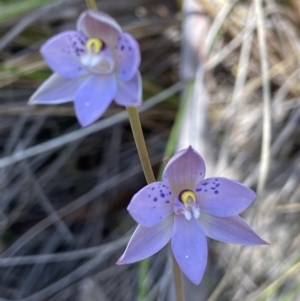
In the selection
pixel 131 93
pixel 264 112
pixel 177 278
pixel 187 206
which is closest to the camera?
pixel 131 93

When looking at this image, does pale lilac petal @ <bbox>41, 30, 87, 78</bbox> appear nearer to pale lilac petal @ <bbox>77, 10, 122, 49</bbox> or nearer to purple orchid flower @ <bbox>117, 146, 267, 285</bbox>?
pale lilac petal @ <bbox>77, 10, 122, 49</bbox>

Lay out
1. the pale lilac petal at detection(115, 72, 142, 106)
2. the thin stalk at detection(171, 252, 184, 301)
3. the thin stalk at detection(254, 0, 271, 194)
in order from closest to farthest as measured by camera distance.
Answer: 1. the pale lilac petal at detection(115, 72, 142, 106)
2. the thin stalk at detection(171, 252, 184, 301)
3. the thin stalk at detection(254, 0, 271, 194)

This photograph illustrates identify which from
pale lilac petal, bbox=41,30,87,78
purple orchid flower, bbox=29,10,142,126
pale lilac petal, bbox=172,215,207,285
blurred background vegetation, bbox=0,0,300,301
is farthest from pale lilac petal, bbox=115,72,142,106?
blurred background vegetation, bbox=0,0,300,301

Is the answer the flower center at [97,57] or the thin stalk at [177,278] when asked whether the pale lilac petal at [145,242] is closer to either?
the thin stalk at [177,278]

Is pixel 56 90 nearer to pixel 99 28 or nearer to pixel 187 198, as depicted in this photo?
pixel 99 28

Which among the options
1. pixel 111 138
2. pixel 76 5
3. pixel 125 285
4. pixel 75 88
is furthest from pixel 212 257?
pixel 76 5

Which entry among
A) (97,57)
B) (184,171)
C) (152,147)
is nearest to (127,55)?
(97,57)

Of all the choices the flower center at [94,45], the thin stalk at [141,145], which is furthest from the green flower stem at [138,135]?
the flower center at [94,45]
